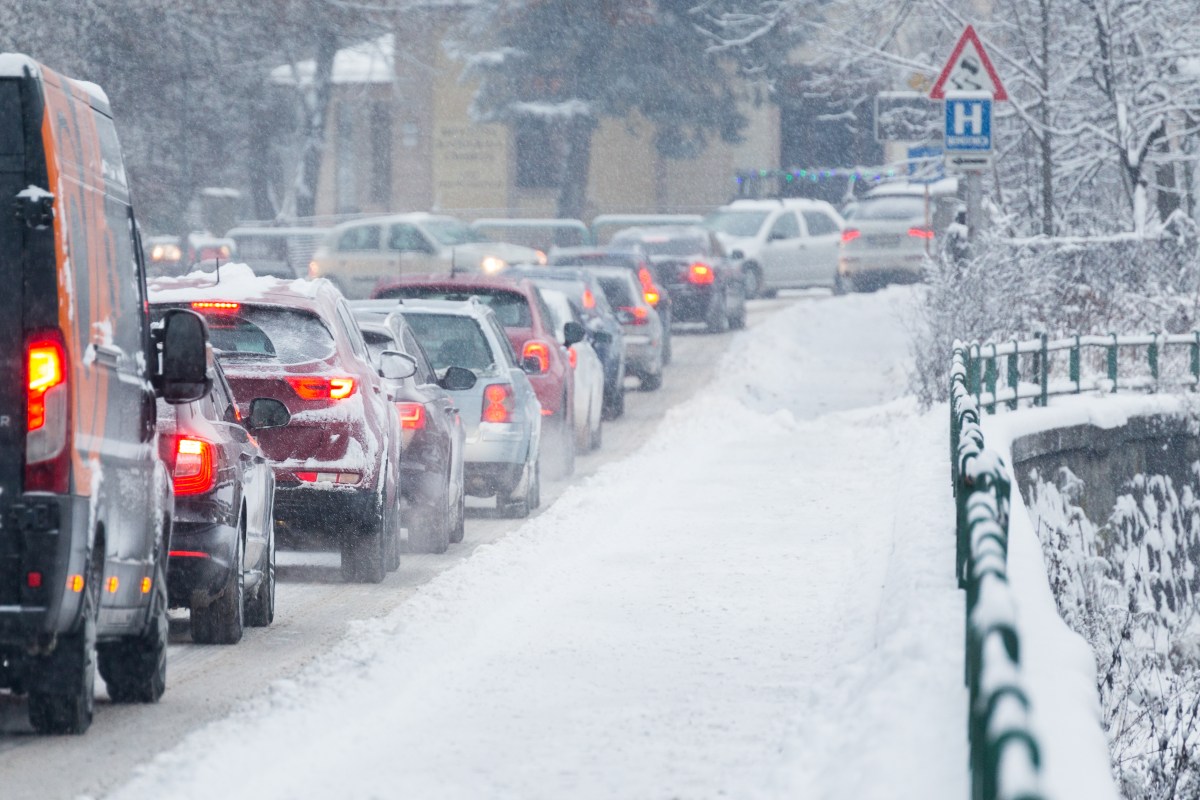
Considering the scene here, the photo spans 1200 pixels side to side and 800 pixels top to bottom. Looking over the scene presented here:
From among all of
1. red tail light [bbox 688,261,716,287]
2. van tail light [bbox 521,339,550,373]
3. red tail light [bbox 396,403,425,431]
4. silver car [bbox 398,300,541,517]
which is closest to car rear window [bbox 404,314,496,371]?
silver car [bbox 398,300,541,517]

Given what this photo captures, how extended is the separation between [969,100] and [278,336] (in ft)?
32.9

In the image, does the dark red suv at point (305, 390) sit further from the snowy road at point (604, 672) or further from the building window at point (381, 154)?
the building window at point (381, 154)

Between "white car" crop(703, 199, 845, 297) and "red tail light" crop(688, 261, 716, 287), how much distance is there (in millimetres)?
6323

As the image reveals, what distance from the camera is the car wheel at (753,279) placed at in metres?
42.7

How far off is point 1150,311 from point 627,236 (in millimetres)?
15411

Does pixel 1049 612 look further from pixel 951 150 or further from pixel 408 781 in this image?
pixel 951 150

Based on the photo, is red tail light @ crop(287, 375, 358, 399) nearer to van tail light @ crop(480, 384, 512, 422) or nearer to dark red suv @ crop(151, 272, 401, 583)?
dark red suv @ crop(151, 272, 401, 583)

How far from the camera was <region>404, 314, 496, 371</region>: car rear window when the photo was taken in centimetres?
1498

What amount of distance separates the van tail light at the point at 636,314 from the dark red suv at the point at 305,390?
14.8 meters

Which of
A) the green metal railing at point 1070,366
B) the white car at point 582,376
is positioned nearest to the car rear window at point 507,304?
the white car at point 582,376

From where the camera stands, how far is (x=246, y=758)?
698 centimetres

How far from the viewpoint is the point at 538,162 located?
62.3 metres

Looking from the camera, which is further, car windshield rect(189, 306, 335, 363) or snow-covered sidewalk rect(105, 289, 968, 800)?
car windshield rect(189, 306, 335, 363)

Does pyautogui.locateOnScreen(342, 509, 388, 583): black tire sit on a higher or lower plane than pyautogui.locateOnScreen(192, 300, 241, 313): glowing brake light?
lower
